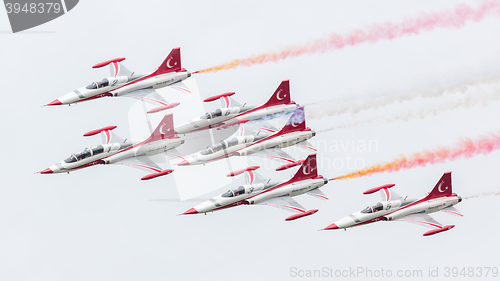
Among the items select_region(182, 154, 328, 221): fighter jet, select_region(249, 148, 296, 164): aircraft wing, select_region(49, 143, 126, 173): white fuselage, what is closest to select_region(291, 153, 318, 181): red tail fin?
select_region(182, 154, 328, 221): fighter jet

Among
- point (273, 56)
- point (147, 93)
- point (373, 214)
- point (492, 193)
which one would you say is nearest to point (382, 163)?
point (373, 214)

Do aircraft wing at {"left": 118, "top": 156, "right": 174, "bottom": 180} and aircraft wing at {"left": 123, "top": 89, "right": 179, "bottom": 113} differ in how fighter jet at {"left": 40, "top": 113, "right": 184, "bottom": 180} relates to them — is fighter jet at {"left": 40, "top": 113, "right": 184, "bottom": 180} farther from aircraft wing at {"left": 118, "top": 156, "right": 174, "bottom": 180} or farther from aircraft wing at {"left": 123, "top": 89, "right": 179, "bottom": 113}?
aircraft wing at {"left": 123, "top": 89, "right": 179, "bottom": 113}

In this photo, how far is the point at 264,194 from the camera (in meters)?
75.6

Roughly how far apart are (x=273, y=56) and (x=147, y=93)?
13012mm

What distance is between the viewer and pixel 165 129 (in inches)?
3127

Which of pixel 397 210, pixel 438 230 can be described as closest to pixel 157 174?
pixel 397 210

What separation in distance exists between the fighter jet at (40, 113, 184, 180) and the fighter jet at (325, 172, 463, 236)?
55.2 ft

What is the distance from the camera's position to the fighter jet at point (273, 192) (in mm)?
74750

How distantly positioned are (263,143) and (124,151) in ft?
41.5

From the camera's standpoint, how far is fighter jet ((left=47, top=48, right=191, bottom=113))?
264 feet

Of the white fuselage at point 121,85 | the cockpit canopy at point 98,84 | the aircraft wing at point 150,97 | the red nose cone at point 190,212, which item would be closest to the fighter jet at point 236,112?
the aircraft wing at point 150,97

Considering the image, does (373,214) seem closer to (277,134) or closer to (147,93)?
(277,134)

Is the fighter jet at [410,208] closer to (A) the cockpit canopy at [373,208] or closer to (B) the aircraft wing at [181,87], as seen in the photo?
(A) the cockpit canopy at [373,208]

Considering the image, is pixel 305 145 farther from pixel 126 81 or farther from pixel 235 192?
pixel 126 81
